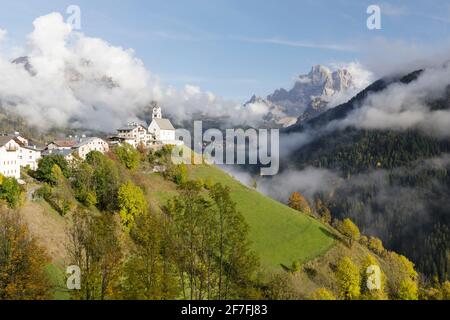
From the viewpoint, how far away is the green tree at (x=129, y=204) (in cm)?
8888

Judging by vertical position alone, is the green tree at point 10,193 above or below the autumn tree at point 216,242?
above

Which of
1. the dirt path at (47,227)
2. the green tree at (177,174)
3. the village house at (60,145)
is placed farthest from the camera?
the village house at (60,145)

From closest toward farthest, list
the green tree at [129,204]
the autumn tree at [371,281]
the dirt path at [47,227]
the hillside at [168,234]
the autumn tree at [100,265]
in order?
the autumn tree at [100,265], the hillside at [168,234], the dirt path at [47,227], the green tree at [129,204], the autumn tree at [371,281]

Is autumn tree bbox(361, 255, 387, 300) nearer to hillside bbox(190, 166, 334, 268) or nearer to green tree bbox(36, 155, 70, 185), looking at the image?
hillside bbox(190, 166, 334, 268)

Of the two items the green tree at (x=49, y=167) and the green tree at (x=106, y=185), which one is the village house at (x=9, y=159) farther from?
the green tree at (x=106, y=185)

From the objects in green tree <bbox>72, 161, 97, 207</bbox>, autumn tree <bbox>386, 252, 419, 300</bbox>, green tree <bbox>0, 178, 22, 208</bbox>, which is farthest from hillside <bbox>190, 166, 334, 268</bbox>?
green tree <bbox>0, 178, 22, 208</bbox>

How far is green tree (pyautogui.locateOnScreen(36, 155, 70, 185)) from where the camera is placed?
95.4 metres

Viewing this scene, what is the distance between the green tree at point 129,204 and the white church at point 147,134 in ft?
165

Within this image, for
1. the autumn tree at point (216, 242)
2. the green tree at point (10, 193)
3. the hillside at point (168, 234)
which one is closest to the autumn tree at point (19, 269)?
the hillside at point (168, 234)

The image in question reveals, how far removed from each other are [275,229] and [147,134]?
202 ft

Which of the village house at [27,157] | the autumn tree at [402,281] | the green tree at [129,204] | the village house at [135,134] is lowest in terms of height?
the autumn tree at [402,281]
